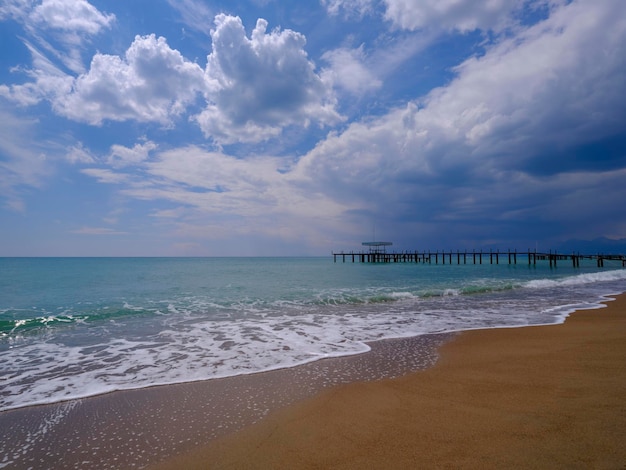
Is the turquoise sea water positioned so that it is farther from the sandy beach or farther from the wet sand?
the sandy beach

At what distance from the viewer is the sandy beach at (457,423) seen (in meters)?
3.09

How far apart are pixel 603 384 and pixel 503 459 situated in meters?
2.86

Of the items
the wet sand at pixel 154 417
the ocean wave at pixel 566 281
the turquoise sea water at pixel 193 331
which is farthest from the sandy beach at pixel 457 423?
the ocean wave at pixel 566 281

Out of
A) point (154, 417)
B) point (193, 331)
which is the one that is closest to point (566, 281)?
point (193, 331)

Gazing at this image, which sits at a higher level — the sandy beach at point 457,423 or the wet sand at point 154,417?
the sandy beach at point 457,423

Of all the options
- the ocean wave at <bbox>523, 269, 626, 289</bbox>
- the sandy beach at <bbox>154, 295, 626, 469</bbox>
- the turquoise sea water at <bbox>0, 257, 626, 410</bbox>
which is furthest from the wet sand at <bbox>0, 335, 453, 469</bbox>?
the ocean wave at <bbox>523, 269, 626, 289</bbox>

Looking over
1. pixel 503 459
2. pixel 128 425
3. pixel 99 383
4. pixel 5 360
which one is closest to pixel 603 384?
pixel 503 459

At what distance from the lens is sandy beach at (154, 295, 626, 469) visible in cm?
309

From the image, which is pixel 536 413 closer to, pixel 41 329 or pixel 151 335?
pixel 151 335

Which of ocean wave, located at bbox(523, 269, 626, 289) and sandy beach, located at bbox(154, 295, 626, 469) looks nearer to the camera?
sandy beach, located at bbox(154, 295, 626, 469)

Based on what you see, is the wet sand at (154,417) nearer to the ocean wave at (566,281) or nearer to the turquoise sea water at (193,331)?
the turquoise sea water at (193,331)

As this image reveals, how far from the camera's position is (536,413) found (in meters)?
3.85

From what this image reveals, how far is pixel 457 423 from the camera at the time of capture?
371 centimetres

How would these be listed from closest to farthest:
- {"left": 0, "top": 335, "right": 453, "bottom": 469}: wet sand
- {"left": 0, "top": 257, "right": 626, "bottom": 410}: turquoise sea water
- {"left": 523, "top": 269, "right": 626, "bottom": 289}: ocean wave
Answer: {"left": 0, "top": 335, "right": 453, "bottom": 469}: wet sand, {"left": 0, "top": 257, "right": 626, "bottom": 410}: turquoise sea water, {"left": 523, "top": 269, "right": 626, "bottom": 289}: ocean wave
